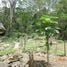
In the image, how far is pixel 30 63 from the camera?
35.4ft

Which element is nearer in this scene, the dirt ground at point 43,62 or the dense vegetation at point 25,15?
the dirt ground at point 43,62

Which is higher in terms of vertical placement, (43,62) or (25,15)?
(25,15)

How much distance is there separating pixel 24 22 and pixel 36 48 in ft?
32.3

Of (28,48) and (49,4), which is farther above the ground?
(49,4)

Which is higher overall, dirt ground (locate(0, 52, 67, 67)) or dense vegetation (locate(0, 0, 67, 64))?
dense vegetation (locate(0, 0, 67, 64))

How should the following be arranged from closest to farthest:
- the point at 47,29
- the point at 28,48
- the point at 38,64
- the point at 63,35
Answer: the point at 38,64, the point at 47,29, the point at 28,48, the point at 63,35

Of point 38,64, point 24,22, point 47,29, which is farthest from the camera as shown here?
point 24,22

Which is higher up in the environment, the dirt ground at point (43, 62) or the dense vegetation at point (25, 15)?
the dense vegetation at point (25, 15)

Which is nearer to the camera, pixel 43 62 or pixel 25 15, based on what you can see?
pixel 43 62

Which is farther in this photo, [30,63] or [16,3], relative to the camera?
[16,3]

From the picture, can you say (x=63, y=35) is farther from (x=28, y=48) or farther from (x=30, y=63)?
(x=30, y=63)

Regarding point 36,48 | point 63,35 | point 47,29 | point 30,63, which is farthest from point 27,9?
point 30,63

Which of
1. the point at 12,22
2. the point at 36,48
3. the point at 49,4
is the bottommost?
the point at 36,48

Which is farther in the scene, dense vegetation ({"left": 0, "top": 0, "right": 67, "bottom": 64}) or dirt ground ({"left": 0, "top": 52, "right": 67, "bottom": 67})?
dense vegetation ({"left": 0, "top": 0, "right": 67, "bottom": 64})
